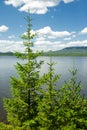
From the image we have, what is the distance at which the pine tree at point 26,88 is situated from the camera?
3125 cm

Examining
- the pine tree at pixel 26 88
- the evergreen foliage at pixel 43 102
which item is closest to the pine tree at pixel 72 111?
the evergreen foliage at pixel 43 102

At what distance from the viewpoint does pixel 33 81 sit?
104ft

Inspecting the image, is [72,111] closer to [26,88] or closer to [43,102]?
[43,102]

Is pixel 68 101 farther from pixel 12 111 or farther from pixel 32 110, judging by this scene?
pixel 12 111

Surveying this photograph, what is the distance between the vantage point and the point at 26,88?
3156 cm

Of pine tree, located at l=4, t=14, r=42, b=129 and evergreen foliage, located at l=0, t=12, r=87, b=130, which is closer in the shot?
evergreen foliage, located at l=0, t=12, r=87, b=130

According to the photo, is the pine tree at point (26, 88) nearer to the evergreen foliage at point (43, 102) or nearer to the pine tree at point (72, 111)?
the evergreen foliage at point (43, 102)

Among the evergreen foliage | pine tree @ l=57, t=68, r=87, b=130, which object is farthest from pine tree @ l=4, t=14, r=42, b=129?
pine tree @ l=57, t=68, r=87, b=130

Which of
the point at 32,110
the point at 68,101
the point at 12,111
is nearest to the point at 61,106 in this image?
the point at 68,101

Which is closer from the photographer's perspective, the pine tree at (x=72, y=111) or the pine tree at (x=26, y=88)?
the pine tree at (x=72, y=111)

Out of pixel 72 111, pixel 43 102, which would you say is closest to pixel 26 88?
pixel 43 102

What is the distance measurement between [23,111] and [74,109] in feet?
27.1

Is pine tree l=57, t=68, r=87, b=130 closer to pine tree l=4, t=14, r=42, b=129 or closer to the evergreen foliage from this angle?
the evergreen foliage

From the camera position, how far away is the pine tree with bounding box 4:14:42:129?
3125 cm
